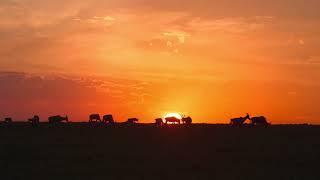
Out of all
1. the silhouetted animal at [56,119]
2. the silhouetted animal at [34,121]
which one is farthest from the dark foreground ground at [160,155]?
the silhouetted animal at [56,119]

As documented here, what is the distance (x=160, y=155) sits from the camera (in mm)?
32812

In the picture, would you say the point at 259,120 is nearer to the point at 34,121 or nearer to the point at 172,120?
the point at 172,120

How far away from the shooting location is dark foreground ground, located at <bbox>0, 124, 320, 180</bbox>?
26.2 meters

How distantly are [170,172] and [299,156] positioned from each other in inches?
389

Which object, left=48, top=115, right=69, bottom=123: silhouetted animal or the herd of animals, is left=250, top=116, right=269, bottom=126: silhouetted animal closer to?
the herd of animals

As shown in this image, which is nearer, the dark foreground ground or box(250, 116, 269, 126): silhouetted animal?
the dark foreground ground

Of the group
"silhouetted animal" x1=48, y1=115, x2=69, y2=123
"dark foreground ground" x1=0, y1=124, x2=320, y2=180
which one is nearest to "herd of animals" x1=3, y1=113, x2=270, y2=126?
"silhouetted animal" x1=48, y1=115, x2=69, y2=123

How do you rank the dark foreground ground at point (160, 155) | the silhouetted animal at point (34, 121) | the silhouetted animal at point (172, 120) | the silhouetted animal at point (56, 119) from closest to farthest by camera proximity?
the dark foreground ground at point (160, 155)
the silhouetted animal at point (34, 121)
the silhouetted animal at point (56, 119)
the silhouetted animal at point (172, 120)

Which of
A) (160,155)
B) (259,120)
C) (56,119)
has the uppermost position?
(56,119)

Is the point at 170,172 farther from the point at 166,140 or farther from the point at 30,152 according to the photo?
the point at 166,140

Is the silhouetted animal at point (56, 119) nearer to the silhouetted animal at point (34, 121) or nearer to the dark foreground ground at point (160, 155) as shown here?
the silhouetted animal at point (34, 121)

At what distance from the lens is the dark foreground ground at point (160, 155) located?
26.2 meters

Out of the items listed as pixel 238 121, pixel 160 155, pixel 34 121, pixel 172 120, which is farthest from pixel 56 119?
pixel 160 155

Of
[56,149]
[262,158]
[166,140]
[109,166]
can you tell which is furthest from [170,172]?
[166,140]
